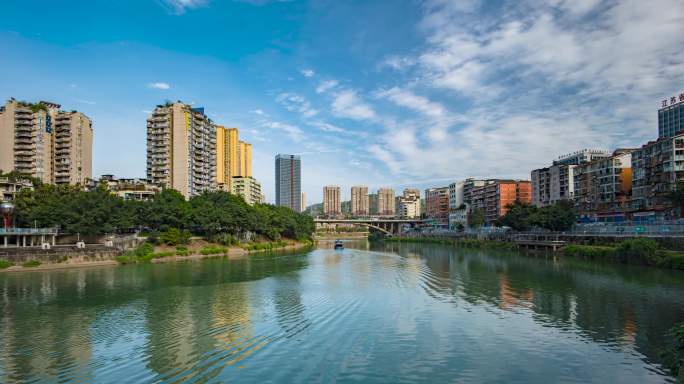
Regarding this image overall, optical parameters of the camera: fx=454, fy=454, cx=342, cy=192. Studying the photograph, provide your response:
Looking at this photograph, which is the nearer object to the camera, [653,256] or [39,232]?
[653,256]

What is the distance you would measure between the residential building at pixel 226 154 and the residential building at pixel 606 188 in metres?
90.7

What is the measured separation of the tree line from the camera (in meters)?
55.4

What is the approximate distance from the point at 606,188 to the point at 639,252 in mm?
42014

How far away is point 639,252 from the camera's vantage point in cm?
4456

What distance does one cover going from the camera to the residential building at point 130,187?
87875 mm

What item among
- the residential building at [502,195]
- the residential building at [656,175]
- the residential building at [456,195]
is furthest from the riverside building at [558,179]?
the residential building at [456,195]

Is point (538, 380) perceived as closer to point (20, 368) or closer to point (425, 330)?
point (425, 330)

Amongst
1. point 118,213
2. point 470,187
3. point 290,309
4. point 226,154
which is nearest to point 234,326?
point 290,309

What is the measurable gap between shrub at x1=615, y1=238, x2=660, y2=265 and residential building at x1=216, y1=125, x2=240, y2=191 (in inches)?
4078

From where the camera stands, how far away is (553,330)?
2025cm

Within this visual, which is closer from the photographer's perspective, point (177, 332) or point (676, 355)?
point (676, 355)

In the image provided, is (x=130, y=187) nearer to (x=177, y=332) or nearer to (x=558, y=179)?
(x=177, y=332)

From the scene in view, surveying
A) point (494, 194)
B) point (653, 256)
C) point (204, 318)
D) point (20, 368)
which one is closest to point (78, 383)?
point (20, 368)

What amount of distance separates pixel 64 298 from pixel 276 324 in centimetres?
1639
